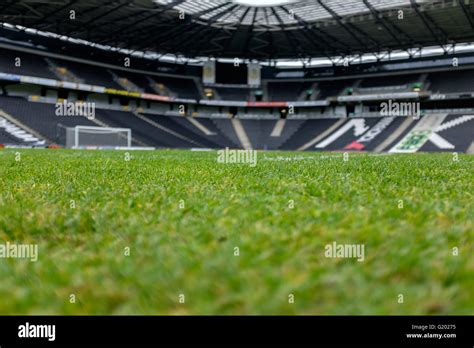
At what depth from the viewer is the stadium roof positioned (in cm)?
3250

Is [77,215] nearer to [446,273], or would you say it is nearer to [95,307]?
[95,307]

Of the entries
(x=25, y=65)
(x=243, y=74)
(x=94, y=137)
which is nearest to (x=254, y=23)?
(x=243, y=74)

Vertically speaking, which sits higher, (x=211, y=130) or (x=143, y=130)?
(x=211, y=130)

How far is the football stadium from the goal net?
0.61 feet

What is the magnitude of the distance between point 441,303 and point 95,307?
1.11m

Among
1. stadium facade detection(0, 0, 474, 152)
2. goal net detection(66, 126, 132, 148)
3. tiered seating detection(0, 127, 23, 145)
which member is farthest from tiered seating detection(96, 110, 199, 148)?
tiered seating detection(0, 127, 23, 145)

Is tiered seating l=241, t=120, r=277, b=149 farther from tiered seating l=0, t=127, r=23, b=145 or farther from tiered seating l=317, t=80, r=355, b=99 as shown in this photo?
tiered seating l=0, t=127, r=23, b=145

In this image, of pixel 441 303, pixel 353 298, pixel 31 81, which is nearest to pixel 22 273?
pixel 353 298

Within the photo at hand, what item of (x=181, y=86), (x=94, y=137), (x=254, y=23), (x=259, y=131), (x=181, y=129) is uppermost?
(x=254, y=23)

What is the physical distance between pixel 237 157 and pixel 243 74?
148 feet

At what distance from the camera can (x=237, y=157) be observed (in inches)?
536

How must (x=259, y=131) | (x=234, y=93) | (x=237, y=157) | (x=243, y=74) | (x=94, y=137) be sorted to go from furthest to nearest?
1. (x=243, y=74)
2. (x=234, y=93)
3. (x=259, y=131)
4. (x=94, y=137)
5. (x=237, y=157)

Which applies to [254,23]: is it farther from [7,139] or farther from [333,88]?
[7,139]

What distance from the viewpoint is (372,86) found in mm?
49812
